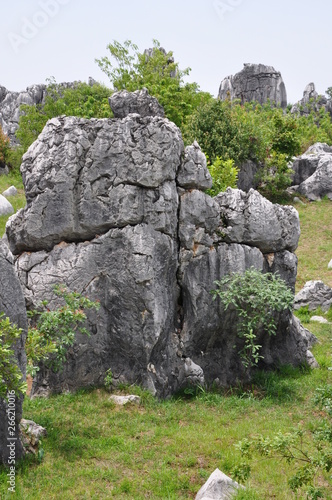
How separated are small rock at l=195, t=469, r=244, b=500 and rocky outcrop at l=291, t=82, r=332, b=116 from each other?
62.0m

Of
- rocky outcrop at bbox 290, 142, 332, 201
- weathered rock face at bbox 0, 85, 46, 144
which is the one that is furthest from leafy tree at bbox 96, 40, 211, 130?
weathered rock face at bbox 0, 85, 46, 144

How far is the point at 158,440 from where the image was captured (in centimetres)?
861

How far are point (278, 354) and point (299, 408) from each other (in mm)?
2411

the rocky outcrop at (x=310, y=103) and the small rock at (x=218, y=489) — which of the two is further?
the rocky outcrop at (x=310, y=103)

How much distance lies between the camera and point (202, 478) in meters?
7.46

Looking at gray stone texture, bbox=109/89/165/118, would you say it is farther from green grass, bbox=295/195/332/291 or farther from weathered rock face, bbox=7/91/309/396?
green grass, bbox=295/195/332/291

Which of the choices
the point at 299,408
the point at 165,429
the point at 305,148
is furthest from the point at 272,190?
the point at 165,429

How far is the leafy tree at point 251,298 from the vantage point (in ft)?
37.7

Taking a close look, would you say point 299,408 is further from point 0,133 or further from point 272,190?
point 0,133

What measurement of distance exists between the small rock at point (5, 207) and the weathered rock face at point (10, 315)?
56.2ft

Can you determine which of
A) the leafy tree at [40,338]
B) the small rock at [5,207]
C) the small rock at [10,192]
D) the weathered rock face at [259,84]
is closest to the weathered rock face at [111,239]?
the leafy tree at [40,338]

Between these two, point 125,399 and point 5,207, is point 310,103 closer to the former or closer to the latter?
point 5,207

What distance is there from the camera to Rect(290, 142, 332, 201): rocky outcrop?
3225cm

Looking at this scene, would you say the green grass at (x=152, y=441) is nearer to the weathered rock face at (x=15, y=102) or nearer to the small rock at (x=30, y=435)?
the small rock at (x=30, y=435)
